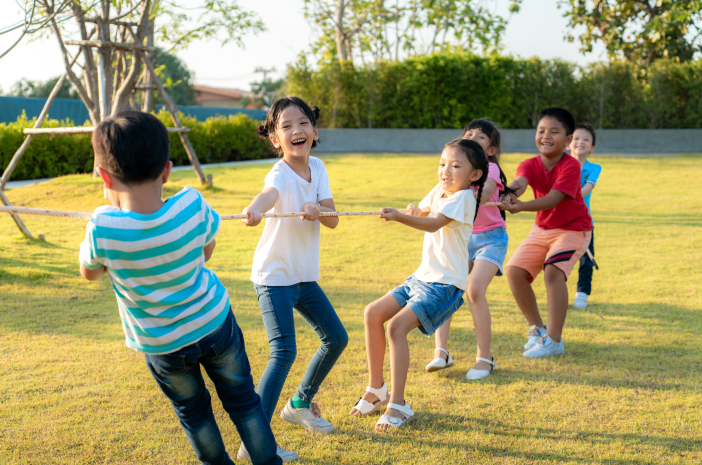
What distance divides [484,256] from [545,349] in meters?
0.72

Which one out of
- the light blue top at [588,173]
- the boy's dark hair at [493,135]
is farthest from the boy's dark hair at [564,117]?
the light blue top at [588,173]

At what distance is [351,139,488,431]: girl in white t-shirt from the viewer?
295cm

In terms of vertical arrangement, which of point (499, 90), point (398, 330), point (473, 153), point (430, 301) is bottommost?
point (398, 330)

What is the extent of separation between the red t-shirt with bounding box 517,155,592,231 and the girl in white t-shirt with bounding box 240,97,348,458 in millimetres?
1736

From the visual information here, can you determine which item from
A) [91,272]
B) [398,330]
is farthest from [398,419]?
[91,272]

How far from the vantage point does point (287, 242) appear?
107 inches

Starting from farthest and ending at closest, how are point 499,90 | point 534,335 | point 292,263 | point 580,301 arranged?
point 499,90 < point 580,301 < point 534,335 < point 292,263

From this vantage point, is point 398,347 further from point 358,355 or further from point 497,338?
point 497,338

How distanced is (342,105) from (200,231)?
1825cm

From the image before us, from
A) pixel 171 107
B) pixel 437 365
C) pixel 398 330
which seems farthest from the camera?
pixel 171 107

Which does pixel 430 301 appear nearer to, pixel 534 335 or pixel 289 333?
pixel 289 333

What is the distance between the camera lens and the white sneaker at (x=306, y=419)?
280 cm

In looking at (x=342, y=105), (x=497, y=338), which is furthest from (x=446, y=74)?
(x=497, y=338)

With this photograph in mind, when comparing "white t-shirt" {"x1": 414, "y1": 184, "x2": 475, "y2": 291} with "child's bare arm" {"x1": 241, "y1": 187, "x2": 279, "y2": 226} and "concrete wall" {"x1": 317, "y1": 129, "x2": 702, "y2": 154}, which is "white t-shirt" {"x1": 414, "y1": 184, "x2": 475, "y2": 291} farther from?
"concrete wall" {"x1": 317, "y1": 129, "x2": 702, "y2": 154}
